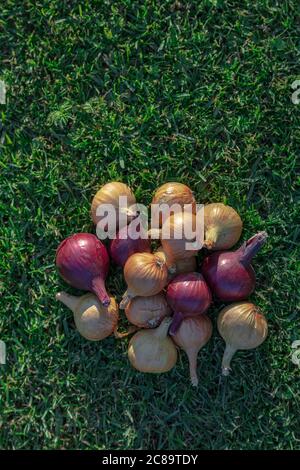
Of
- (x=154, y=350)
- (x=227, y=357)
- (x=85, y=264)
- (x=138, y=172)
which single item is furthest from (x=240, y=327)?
(x=138, y=172)

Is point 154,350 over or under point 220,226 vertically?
under

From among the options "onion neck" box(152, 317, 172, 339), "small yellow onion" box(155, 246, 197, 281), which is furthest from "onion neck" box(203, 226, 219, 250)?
"onion neck" box(152, 317, 172, 339)

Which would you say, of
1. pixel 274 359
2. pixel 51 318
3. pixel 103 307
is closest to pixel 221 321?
pixel 274 359

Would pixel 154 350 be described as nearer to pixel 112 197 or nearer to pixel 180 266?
pixel 180 266

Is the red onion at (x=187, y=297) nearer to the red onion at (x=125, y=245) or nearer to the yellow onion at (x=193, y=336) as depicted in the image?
the yellow onion at (x=193, y=336)

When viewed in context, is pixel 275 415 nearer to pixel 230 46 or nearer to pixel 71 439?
pixel 71 439

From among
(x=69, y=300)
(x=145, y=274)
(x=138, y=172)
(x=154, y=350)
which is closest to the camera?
(x=145, y=274)

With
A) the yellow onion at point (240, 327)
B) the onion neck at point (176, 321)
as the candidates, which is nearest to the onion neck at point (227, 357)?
the yellow onion at point (240, 327)

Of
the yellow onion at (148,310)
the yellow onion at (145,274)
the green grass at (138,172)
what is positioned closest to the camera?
the yellow onion at (145,274)
